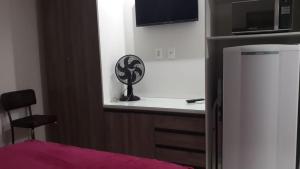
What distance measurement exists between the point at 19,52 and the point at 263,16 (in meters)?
2.59

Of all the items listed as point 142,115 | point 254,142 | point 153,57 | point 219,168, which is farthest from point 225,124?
point 153,57

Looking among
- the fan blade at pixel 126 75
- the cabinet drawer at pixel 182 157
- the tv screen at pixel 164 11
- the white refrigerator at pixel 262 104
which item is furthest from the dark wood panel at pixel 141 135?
the tv screen at pixel 164 11

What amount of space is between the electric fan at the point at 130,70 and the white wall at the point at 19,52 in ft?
3.53

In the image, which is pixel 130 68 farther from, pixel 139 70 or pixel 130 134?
pixel 130 134

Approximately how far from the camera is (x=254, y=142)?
2.29m

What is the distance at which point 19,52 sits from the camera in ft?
10.8

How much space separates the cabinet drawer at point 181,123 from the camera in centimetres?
256

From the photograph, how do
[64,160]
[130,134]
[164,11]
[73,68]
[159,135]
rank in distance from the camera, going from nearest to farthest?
1. [64,160]
2. [159,135]
3. [130,134]
4. [164,11]
5. [73,68]

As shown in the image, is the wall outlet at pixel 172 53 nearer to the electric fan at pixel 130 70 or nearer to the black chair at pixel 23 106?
the electric fan at pixel 130 70

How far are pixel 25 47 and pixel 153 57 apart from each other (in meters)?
1.48

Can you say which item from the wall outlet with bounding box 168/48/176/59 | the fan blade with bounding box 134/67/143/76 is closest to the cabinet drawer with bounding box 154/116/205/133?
the fan blade with bounding box 134/67/143/76

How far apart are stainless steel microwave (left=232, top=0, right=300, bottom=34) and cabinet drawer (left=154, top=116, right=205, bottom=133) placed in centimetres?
84

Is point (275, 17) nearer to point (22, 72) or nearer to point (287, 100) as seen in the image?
point (287, 100)

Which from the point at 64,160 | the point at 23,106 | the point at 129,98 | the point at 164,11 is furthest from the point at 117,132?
the point at 164,11
